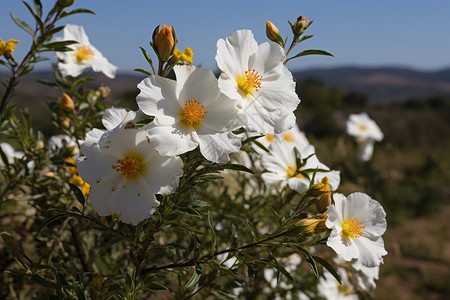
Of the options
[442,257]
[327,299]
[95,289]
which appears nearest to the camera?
[95,289]

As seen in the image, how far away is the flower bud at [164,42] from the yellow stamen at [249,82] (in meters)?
0.15

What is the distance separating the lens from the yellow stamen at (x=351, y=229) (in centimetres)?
94

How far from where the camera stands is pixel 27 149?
124cm

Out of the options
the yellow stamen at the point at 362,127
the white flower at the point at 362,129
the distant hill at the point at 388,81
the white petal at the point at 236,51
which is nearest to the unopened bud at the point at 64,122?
the white petal at the point at 236,51

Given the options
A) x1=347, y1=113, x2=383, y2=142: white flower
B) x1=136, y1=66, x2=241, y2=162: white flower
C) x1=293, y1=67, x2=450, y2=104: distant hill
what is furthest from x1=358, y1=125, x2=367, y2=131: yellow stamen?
x1=293, y1=67, x2=450, y2=104: distant hill

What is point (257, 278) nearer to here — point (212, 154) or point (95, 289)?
point (95, 289)

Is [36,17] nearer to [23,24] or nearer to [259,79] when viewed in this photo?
[23,24]

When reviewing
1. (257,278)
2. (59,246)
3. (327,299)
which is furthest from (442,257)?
(59,246)

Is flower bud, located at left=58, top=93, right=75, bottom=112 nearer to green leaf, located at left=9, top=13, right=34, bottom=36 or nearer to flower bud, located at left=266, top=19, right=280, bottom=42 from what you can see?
green leaf, located at left=9, top=13, right=34, bottom=36

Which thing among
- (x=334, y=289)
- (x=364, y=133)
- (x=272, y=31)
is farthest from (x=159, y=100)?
(x=364, y=133)

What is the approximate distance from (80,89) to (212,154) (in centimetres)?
82

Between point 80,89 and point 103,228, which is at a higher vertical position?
point 80,89

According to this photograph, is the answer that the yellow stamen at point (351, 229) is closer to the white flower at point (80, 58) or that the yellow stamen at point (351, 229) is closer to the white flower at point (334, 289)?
the white flower at point (80, 58)

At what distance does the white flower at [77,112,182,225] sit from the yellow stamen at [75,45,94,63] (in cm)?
63
